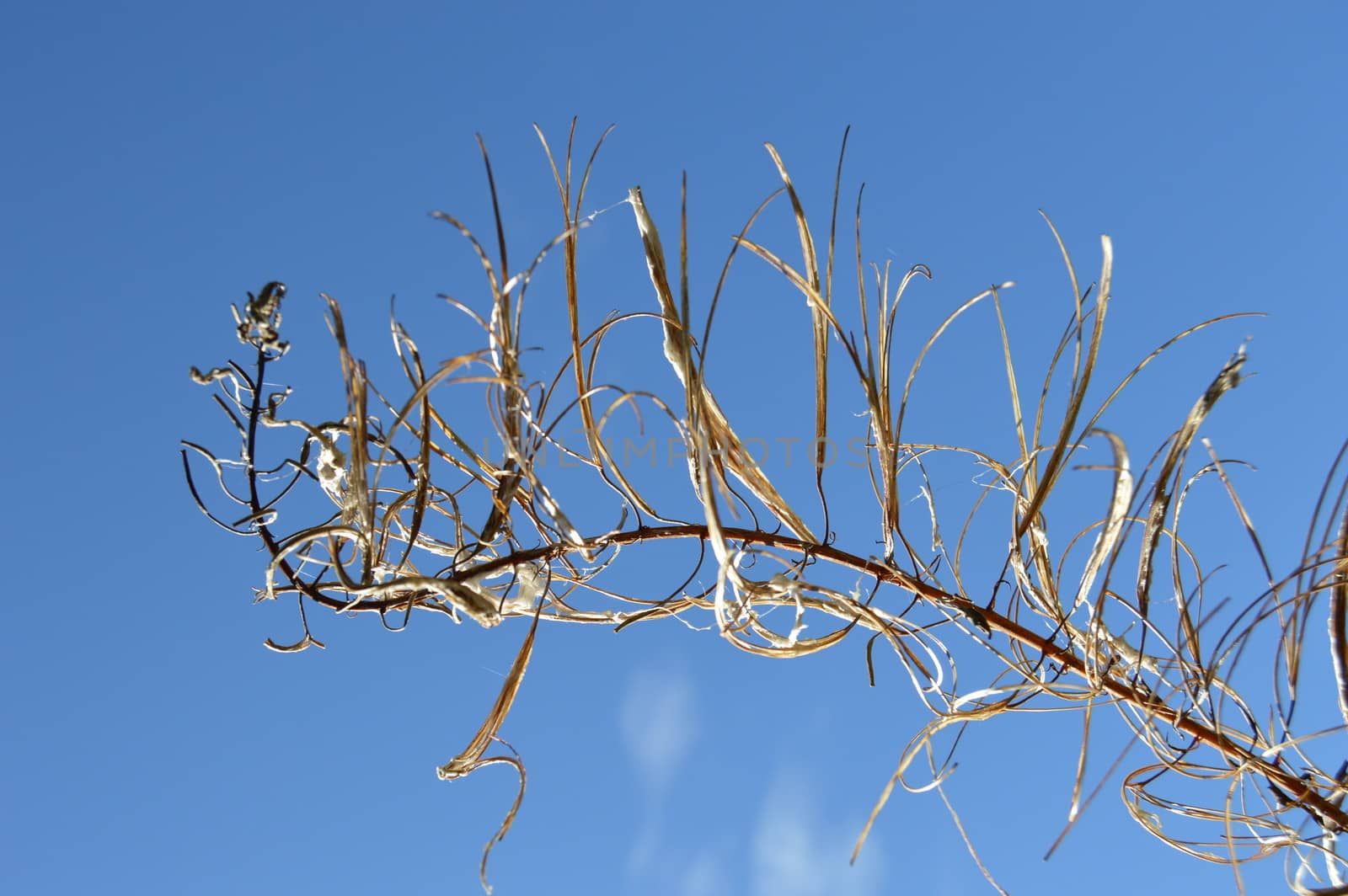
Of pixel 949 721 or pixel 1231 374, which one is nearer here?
pixel 1231 374

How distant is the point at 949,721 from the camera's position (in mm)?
611

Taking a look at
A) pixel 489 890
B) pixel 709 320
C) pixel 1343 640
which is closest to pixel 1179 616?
pixel 1343 640

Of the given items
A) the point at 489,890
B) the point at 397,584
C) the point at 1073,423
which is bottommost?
the point at 489,890

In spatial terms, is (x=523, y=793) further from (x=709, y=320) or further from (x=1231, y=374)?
(x=1231, y=374)

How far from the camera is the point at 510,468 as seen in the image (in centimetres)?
56

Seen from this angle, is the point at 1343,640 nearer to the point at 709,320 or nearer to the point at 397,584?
the point at 709,320

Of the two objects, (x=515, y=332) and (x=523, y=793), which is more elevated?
(x=515, y=332)

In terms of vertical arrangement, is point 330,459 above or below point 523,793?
above

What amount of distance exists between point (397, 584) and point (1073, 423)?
39cm

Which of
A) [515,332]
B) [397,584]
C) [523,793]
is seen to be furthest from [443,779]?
[515,332]

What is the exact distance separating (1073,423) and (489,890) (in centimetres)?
44

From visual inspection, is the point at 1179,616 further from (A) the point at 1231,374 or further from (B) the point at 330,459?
(B) the point at 330,459

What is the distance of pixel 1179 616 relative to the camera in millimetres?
578

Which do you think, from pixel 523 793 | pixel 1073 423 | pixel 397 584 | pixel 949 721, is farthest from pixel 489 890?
pixel 1073 423
